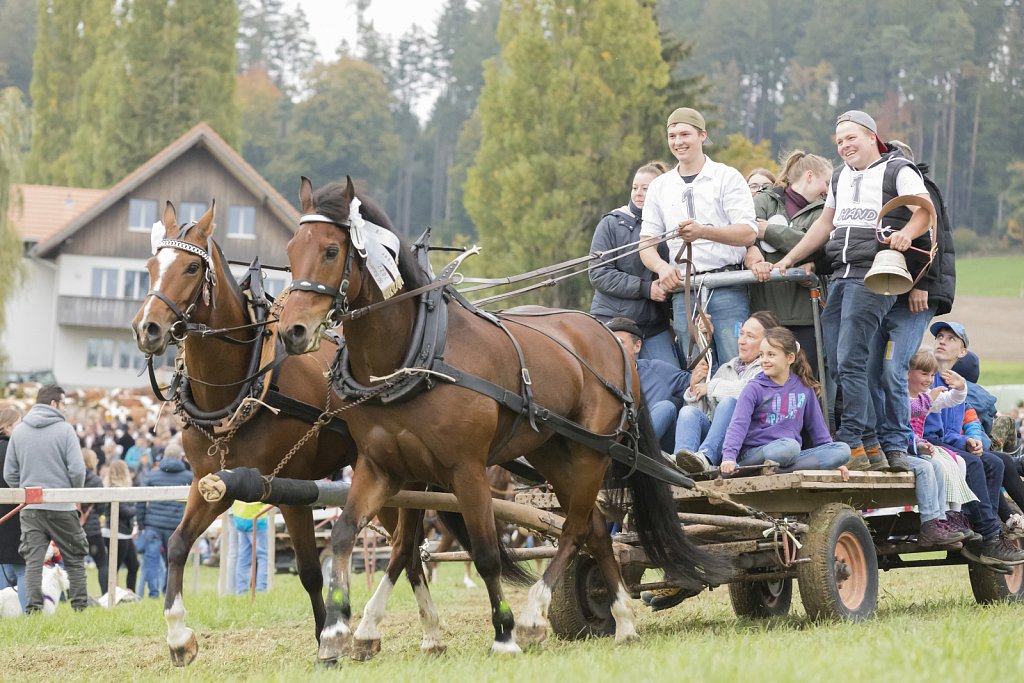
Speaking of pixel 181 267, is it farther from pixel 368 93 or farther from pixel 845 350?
pixel 368 93

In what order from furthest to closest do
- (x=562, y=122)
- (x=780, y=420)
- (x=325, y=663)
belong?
(x=562, y=122) → (x=780, y=420) → (x=325, y=663)

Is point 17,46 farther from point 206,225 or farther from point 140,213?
point 206,225

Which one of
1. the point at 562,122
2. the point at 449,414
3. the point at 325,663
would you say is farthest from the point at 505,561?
the point at 562,122

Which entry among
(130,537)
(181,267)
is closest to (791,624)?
(181,267)

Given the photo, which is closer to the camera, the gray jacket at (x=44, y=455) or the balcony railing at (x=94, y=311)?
the gray jacket at (x=44, y=455)

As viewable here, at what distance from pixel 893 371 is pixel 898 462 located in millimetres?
600

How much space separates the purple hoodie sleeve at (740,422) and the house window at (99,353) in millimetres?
48550

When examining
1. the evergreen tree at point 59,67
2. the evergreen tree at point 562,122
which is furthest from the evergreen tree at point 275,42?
the evergreen tree at point 562,122

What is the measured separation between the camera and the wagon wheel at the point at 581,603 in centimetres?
812

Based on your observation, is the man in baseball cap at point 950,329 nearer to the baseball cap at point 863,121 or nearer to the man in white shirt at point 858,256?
the man in white shirt at point 858,256

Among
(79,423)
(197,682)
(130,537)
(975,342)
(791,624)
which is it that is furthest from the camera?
(975,342)

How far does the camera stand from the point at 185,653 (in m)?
6.98

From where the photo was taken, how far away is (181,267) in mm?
7152

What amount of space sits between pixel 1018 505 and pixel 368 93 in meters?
89.8
